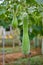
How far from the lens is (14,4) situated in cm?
123

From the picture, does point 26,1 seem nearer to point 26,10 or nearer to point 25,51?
point 26,10

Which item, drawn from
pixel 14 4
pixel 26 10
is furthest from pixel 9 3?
pixel 26 10

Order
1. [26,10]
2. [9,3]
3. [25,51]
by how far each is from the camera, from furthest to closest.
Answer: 1. [9,3]
2. [26,10]
3. [25,51]

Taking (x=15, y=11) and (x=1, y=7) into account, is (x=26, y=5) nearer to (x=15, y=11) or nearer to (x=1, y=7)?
(x=15, y=11)

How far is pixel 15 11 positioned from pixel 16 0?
0.07 metres

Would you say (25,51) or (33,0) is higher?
(33,0)

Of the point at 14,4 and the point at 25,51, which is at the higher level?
the point at 14,4

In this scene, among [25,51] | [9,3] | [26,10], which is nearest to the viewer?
[25,51]

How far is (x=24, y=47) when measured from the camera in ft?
3.04

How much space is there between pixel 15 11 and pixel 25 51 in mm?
408

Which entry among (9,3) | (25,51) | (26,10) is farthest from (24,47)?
(9,3)

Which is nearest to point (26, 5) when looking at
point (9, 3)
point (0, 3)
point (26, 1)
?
point (26, 1)

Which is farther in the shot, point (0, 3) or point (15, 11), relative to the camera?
point (0, 3)

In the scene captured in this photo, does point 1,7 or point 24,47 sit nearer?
point 24,47
